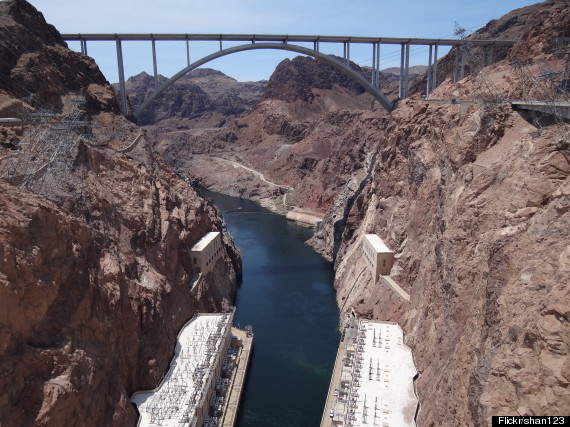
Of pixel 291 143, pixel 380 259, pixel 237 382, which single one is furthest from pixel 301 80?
pixel 237 382

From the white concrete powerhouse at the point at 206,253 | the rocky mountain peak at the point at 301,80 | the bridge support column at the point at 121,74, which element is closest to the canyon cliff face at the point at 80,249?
the white concrete powerhouse at the point at 206,253

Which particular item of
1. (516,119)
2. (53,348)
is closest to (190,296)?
(53,348)

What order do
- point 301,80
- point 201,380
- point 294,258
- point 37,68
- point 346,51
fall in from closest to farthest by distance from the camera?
point 201,380
point 37,68
point 346,51
point 294,258
point 301,80

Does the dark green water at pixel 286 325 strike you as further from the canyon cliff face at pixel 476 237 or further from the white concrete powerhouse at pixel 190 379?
the white concrete powerhouse at pixel 190 379

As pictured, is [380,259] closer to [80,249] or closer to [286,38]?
[80,249]

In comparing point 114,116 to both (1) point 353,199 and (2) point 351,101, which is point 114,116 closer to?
(1) point 353,199

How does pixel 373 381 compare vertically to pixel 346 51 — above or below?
below

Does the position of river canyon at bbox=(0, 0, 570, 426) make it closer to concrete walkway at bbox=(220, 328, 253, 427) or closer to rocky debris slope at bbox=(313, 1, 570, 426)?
rocky debris slope at bbox=(313, 1, 570, 426)
